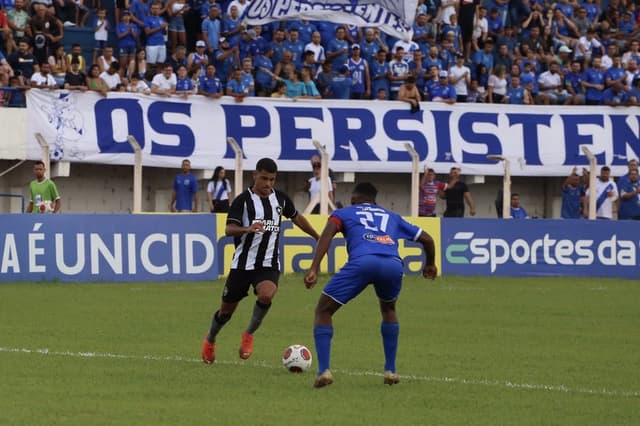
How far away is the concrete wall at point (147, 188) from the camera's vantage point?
28.4 metres

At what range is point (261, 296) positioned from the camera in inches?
524

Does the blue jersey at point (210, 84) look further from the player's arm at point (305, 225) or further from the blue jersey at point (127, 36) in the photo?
the player's arm at point (305, 225)

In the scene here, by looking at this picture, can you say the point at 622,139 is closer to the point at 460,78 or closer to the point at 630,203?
the point at 630,203

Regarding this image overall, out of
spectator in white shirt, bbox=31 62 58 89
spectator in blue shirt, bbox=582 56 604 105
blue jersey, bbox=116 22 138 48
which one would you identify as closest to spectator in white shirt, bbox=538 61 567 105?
spectator in blue shirt, bbox=582 56 604 105

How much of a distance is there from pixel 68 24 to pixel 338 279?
740 inches

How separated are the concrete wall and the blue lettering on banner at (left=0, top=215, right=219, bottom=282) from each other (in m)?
5.35

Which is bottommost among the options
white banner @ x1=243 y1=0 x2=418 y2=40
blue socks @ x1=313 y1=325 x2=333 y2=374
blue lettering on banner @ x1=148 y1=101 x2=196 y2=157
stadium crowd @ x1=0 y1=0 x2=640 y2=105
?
blue socks @ x1=313 y1=325 x2=333 y2=374

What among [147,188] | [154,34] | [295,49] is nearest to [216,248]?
[147,188]

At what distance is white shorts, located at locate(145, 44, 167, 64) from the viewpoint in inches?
1123

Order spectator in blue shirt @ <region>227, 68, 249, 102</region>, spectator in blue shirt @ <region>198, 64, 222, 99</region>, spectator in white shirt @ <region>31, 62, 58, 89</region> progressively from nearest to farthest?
spectator in white shirt @ <region>31, 62, 58, 89</region> < spectator in blue shirt @ <region>198, 64, 222, 99</region> < spectator in blue shirt @ <region>227, 68, 249, 102</region>

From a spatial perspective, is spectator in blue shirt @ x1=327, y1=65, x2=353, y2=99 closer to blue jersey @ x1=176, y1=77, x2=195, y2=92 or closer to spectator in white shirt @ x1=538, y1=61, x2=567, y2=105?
blue jersey @ x1=176, y1=77, x2=195, y2=92

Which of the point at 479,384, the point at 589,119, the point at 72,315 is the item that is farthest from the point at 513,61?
the point at 479,384

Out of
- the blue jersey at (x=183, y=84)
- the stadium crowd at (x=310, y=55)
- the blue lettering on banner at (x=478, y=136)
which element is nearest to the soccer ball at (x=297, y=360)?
the stadium crowd at (x=310, y=55)

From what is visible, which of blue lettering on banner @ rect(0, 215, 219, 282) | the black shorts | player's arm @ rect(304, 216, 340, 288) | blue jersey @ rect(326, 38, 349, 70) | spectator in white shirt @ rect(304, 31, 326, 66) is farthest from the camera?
blue jersey @ rect(326, 38, 349, 70)
